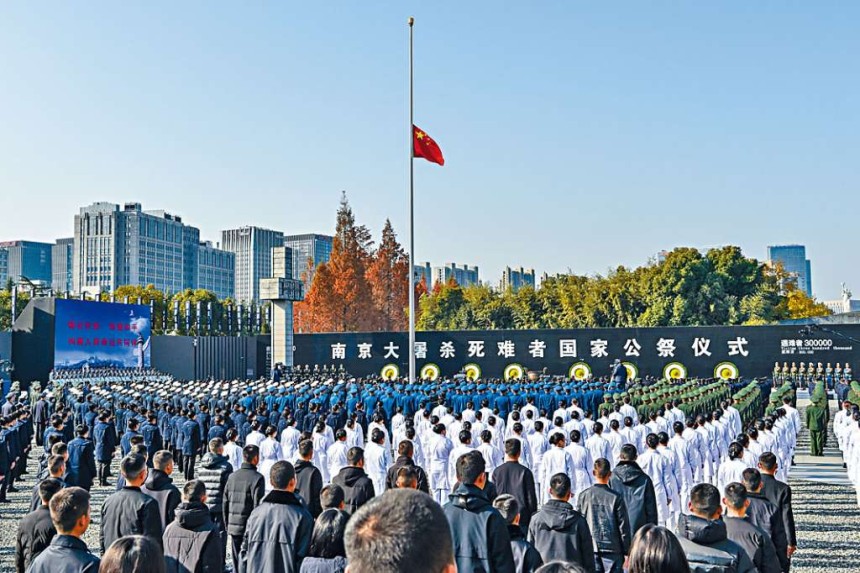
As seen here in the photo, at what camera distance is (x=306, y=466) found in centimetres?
752

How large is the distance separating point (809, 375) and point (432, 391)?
15.5m

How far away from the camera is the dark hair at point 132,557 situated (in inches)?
118

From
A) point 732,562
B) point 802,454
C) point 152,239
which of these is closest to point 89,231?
point 152,239

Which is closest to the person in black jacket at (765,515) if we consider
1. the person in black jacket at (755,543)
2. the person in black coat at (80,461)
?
the person in black jacket at (755,543)

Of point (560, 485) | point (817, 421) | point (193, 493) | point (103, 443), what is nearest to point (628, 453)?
point (560, 485)

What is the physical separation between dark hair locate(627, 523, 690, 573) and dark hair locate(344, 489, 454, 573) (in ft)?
4.32

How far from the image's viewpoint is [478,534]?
14.6ft

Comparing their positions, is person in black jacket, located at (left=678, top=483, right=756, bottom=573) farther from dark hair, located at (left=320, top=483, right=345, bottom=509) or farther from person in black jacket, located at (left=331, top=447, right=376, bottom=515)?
person in black jacket, located at (left=331, top=447, right=376, bottom=515)

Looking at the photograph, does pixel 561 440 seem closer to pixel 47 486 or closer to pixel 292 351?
pixel 47 486

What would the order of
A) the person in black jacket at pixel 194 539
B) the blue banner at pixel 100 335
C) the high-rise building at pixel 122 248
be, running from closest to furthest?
the person in black jacket at pixel 194 539 < the blue banner at pixel 100 335 < the high-rise building at pixel 122 248

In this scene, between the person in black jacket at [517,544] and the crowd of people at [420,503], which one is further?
the person in black jacket at [517,544]

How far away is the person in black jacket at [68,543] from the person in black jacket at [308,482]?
10.8 feet

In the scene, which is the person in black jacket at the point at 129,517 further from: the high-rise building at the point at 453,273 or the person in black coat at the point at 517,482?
the high-rise building at the point at 453,273

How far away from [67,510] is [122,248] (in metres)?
141
